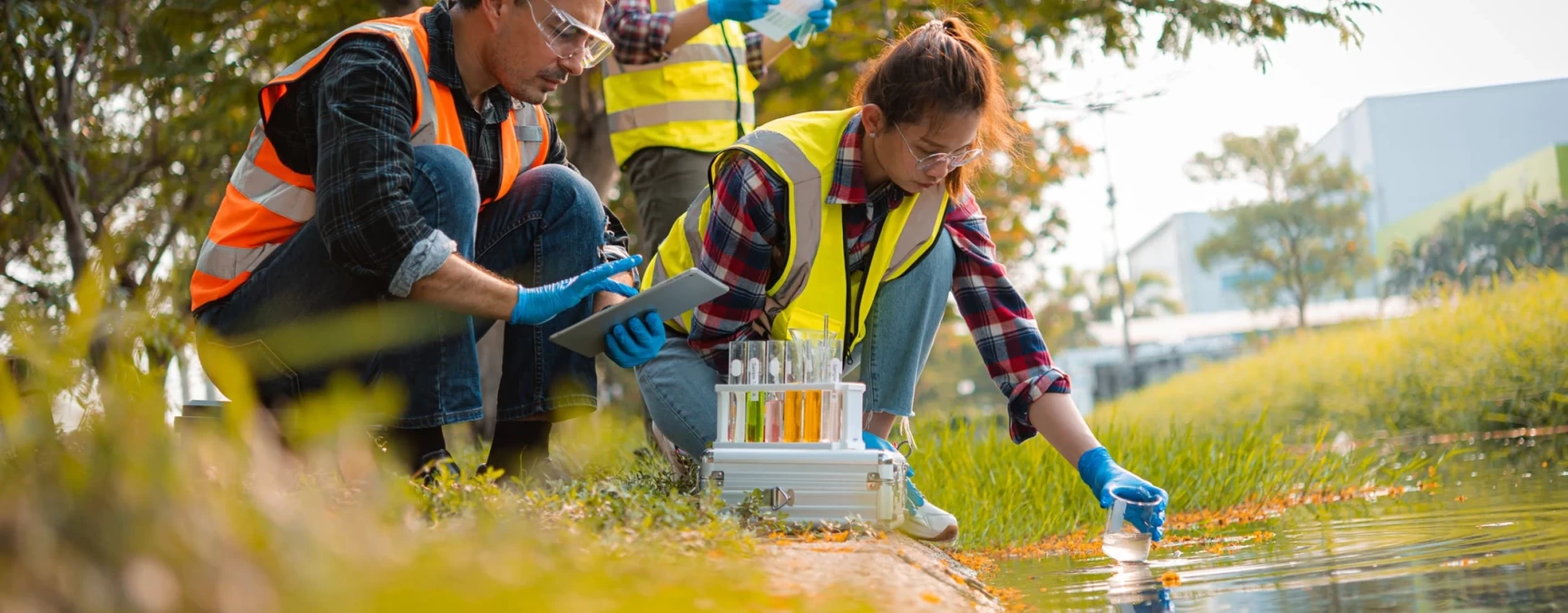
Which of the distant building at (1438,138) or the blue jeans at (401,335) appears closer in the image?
the blue jeans at (401,335)

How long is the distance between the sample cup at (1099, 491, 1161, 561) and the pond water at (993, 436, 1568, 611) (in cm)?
3

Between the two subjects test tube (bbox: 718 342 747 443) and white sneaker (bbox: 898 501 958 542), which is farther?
white sneaker (bbox: 898 501 958 542)

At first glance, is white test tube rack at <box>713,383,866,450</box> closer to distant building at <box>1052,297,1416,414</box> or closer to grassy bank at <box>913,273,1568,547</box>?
grassy bank at <box>913,273,1568,547</box>

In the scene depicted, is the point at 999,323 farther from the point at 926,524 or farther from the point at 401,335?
the point at 401,335

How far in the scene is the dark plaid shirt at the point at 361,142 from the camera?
2580 millimetres

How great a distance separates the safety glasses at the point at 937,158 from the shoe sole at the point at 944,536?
2.70ft

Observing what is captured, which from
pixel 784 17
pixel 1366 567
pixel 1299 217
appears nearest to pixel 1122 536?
pixel 1366 567

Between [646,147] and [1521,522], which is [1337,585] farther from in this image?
[646,147]

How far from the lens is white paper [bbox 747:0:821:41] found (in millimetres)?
4303

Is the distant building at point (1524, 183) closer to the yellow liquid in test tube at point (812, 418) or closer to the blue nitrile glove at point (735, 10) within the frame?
the blue nitrile glove at point (735, 10)

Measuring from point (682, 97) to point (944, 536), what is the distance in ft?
6.49

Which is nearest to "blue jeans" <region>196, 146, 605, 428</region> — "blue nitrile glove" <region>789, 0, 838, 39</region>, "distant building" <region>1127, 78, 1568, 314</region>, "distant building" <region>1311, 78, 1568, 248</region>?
"blue nitrile glove" <region>789, 0, 838, 39</region>

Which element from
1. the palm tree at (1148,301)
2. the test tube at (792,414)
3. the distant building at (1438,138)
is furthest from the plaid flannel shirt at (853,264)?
the palm tree at (1148,301)

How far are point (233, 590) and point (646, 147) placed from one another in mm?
3597
